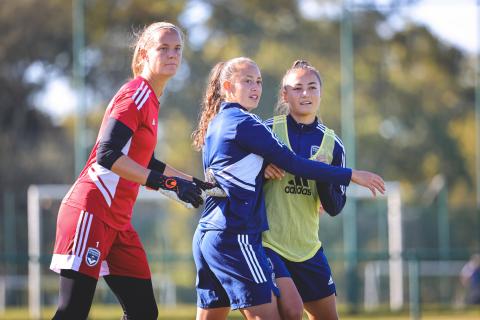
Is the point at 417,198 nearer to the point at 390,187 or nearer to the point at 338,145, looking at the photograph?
the point at 390,187

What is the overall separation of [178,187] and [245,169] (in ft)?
1.55

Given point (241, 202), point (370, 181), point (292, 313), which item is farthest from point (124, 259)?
point (370, 181)

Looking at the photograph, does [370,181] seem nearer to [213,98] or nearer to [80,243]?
[213,98]

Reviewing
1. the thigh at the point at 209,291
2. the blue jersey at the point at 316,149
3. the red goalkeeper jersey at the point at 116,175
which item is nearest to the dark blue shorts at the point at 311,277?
the blue jersey at the point at 316,149

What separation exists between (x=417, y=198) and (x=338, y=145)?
58.3 ft

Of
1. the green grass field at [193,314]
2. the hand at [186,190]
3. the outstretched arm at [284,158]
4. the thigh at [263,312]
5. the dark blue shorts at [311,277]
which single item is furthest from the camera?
the green grass field at [193,314]

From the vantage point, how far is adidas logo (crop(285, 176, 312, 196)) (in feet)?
19.9

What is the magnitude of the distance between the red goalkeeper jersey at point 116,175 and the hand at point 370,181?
1.17 meters

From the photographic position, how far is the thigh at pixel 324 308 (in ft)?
20.3

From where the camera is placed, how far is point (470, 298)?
21.5m

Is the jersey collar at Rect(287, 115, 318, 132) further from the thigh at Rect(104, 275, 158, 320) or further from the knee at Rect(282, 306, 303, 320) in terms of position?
the thigh at Rect(104, 275, 158, 320)

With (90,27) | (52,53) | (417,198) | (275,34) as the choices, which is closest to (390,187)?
(417,198)

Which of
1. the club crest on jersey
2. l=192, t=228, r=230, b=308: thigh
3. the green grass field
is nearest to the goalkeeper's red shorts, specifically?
the club crest on jersey

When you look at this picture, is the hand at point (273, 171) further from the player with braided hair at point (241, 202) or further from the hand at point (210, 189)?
the hand at point (210, 189)
